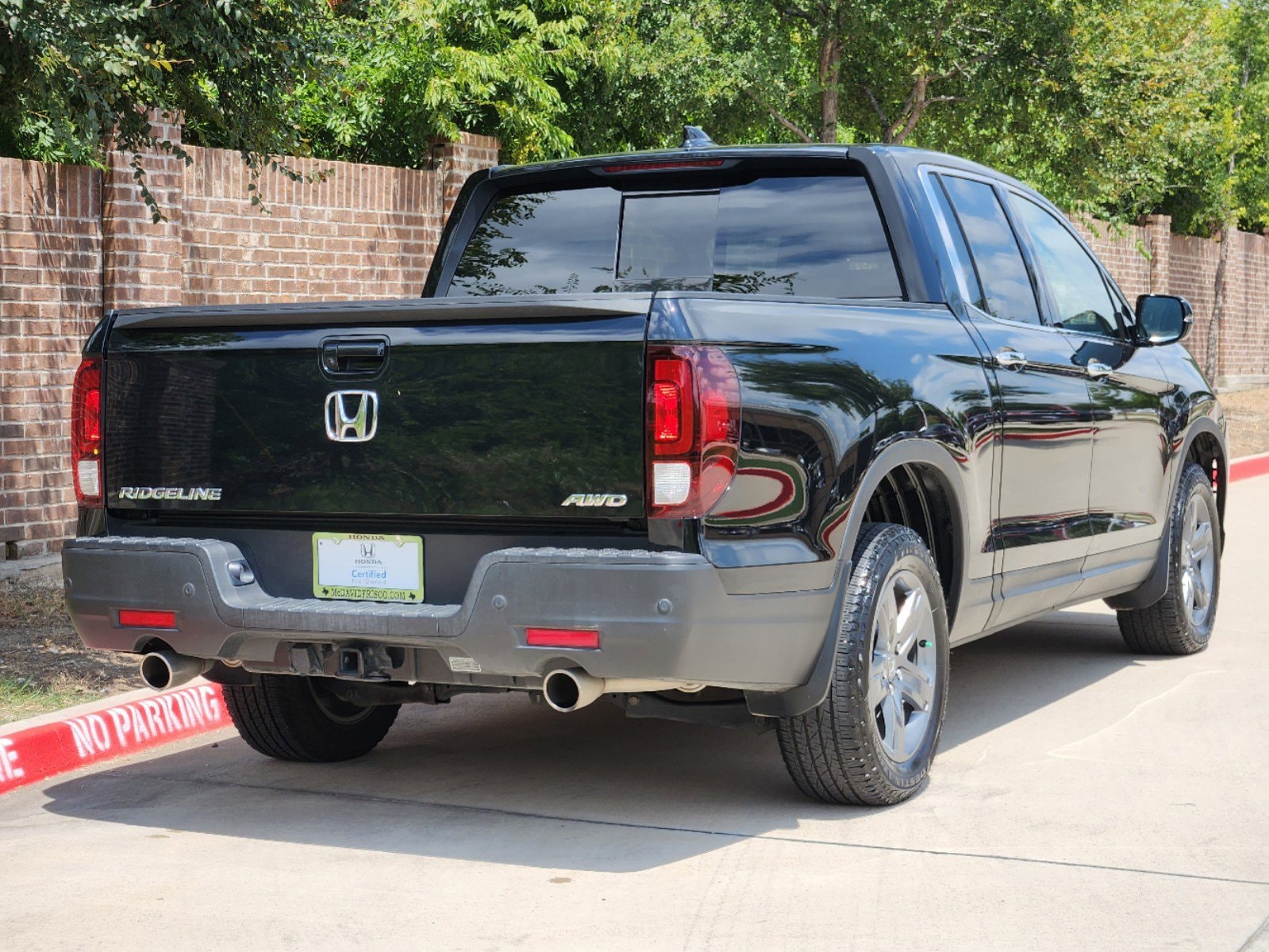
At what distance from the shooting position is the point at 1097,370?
21.8ft

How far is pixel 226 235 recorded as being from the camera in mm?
10766

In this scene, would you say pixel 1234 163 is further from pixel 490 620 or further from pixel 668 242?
pixel 490 620

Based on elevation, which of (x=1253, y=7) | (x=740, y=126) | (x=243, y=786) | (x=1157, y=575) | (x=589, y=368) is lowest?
(x=243, y=786)

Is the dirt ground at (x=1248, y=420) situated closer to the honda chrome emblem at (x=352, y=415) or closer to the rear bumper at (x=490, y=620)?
the rear bumper at (x=490, y=620)

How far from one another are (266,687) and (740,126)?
11.6 metres

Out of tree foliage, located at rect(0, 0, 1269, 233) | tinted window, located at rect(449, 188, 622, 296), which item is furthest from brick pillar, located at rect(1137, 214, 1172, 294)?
tinted window, located at rect(449, 188, 622, 296)

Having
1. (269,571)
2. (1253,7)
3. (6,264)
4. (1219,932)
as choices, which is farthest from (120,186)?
(1253,7)

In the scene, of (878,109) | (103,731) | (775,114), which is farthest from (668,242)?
(878,109)

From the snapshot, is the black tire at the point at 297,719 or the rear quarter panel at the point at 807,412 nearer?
the rear quarter panel at the point at 807,412

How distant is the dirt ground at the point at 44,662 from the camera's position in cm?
654

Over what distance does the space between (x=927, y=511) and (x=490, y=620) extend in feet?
5.67

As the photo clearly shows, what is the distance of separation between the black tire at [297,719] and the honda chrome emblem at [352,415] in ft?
3.96

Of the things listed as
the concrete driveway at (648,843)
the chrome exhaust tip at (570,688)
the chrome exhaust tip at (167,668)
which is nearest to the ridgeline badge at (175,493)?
the chrome exhaust tip at (167,668)

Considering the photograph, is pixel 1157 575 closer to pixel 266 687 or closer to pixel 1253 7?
pixel 266 687
